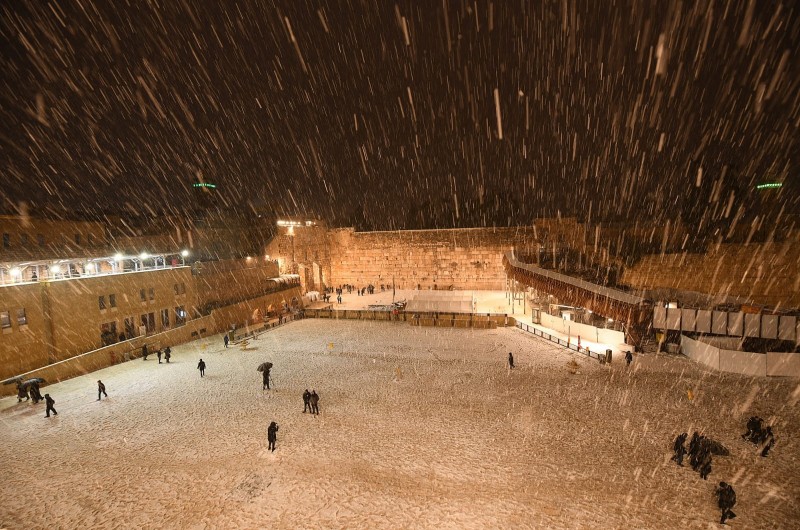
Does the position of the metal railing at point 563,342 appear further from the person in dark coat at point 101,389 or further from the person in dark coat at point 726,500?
the person in dark coat at point 101,389

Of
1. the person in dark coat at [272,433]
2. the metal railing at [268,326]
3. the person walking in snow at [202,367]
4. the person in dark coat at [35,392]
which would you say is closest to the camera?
the person in dark coat at [272,433]

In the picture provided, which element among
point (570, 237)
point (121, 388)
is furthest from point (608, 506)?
point (570, 237)

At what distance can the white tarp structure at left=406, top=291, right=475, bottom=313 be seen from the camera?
76.0ft

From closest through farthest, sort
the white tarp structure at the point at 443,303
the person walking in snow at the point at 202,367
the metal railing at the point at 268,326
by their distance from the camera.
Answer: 1. the person walking in snow at the point at 202,367
2. the metal railing at the point at 268,326
3. the white tarp structure at the point at 443,303

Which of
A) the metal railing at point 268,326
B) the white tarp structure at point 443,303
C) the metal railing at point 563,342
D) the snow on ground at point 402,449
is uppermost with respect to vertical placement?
the white tarp structure at point 443,303

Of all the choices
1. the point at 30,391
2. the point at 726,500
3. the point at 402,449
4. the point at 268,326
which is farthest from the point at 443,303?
the point at 30,391

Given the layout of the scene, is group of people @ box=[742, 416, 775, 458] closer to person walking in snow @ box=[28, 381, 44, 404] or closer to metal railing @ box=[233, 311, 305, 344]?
metal railing @ box=[233, 311, 305, 344]

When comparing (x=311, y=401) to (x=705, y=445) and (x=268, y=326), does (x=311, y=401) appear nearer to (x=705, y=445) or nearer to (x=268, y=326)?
(x=705, y=445)

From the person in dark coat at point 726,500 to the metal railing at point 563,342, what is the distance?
307 inches

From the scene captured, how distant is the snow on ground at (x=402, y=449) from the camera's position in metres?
6.79

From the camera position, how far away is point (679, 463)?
26.1ft

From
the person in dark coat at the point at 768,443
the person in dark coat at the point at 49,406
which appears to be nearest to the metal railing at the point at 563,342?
the person in dark coat at the point at 768,443

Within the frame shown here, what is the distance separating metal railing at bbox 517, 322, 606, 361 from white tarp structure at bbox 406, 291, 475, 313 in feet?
13.5

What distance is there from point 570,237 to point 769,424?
69.4 ft
